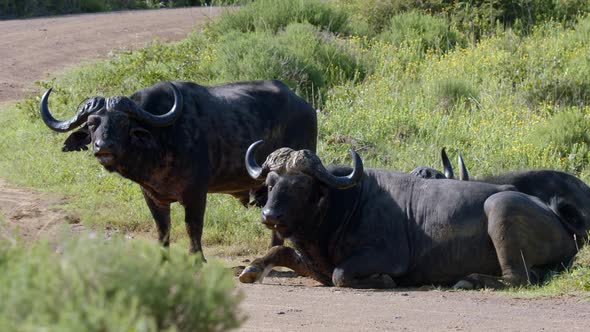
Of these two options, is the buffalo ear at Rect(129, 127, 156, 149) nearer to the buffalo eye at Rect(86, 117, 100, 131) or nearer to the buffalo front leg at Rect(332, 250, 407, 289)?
the buffalo eye at Rect(86, 117, 100, 131)

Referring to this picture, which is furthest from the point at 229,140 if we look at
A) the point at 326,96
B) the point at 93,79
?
the point at 93,79

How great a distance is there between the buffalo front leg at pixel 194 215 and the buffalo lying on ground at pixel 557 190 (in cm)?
221

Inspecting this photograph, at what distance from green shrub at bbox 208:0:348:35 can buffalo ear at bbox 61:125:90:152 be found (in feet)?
31.9

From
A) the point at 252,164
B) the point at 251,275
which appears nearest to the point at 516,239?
the point at 251,275

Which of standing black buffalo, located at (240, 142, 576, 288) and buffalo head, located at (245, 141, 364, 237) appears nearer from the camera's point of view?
buffalo head, located at (245, 141, 364, 237)

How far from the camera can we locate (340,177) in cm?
998

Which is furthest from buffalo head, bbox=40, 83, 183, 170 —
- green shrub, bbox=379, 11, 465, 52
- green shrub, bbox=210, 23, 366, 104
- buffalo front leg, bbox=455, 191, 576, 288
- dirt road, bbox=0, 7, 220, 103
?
green shrub, bbox=379, 11, 465, 52

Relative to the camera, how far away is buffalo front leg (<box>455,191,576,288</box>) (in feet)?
32.4

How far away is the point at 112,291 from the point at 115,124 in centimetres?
602

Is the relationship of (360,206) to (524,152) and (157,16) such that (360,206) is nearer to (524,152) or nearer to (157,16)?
(524,152)

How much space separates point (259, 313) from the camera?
793 centimetres

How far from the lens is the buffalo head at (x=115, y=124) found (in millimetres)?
10078

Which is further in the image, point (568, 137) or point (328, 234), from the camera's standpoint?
point (568, 137)

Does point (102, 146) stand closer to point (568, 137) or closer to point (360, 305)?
point (360, 305)
